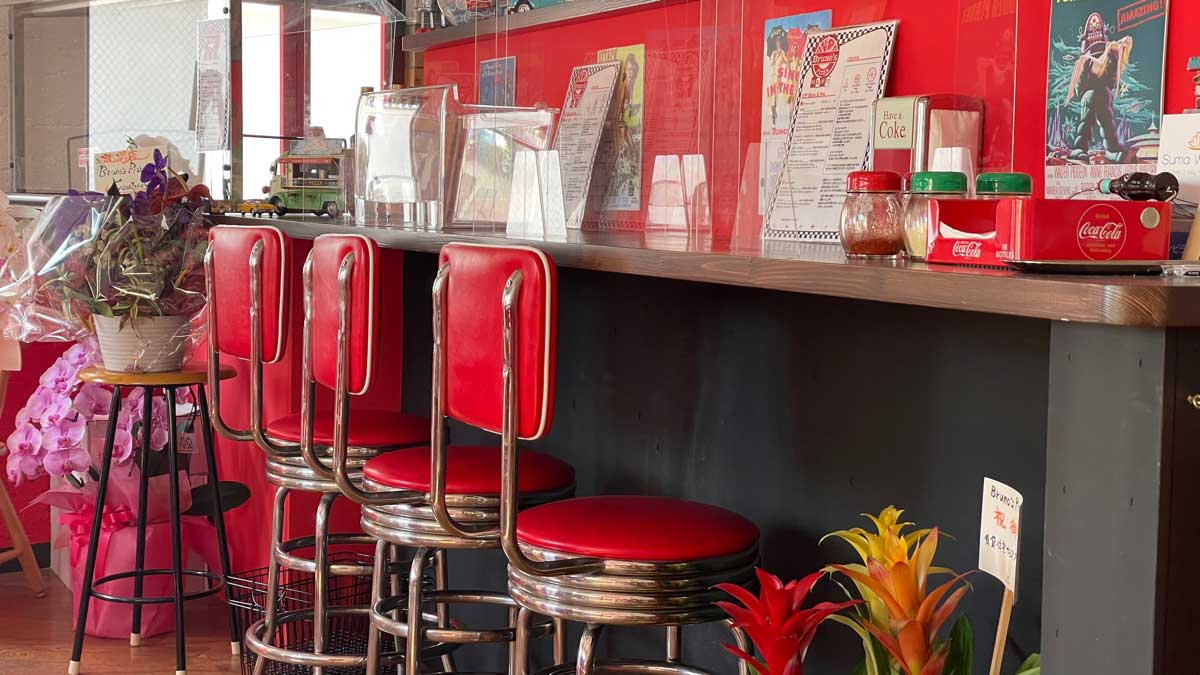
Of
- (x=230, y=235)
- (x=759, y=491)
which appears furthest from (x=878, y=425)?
(x=230, y=235)

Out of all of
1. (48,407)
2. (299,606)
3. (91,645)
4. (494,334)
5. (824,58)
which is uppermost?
(824,58)

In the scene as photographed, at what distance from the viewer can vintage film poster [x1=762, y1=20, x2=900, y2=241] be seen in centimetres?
233

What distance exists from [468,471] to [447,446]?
0.18 feet

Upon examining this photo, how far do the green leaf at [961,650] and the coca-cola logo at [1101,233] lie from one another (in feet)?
1.51

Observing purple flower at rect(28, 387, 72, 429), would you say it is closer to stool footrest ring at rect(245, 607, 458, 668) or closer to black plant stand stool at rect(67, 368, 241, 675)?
black plant stand stool at rect(67, 368, 241, 675)

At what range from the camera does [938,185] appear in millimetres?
1576

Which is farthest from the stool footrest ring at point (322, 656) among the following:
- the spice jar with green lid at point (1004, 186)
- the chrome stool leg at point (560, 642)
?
the spice jar with green lid at point (1004, 186)

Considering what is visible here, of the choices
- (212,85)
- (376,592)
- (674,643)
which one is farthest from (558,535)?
(212,85)

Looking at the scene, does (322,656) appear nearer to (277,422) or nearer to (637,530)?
(277,422)

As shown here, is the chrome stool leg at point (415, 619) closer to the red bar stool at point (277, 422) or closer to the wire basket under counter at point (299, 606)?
the red bar stool at point (277, 422)

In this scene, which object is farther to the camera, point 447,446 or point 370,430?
point 370,430

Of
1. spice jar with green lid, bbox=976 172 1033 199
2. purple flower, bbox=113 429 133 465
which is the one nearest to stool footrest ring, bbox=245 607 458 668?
purple flower, bbox=113 429 133 465

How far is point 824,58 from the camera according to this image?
8.04ft

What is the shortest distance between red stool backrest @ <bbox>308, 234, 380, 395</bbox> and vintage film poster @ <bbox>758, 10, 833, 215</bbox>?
0.74 m
